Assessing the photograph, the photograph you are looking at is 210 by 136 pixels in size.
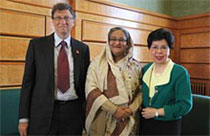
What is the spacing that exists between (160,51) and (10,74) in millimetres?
1853

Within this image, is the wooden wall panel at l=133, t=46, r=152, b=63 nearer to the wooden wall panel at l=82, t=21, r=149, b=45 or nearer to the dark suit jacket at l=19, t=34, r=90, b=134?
the wooden wall panel at l=82, t=21, r=149, b=45

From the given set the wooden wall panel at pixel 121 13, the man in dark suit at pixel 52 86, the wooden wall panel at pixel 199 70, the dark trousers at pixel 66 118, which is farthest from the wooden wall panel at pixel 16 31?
the wooden wall panel at pixel 199 70

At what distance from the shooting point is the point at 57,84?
1.67 meters

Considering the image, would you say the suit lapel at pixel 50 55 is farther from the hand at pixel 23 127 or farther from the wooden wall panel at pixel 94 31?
the wooden wall panel at pixel 94 31

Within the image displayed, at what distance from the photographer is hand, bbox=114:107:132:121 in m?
1.72

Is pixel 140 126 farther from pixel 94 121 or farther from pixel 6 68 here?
pixel 6 68

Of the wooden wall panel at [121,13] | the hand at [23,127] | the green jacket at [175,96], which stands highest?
the wooden wall panel at [121,13]

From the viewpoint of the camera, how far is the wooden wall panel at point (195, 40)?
14.4 feet

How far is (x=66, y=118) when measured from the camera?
5.57 ft

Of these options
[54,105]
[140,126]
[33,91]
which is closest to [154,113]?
[140,126]

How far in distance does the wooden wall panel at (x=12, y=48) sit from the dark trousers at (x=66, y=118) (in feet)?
4.15

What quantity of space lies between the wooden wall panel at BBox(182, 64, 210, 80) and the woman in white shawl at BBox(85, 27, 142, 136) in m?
3.09

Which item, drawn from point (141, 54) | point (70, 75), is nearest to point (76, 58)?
point (70, 75)

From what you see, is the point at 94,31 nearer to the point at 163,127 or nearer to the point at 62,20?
the point at 62,20
